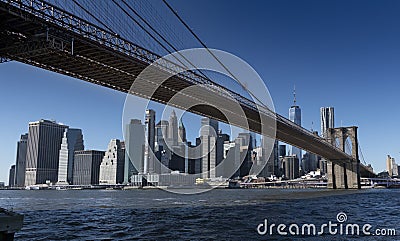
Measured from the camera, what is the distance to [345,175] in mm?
100000

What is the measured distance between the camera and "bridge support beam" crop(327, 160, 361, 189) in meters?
99.8

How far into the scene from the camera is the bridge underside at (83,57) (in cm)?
2314

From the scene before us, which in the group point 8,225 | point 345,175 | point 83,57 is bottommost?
point 8,225

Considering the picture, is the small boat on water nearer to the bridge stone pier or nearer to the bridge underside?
the bridge underside

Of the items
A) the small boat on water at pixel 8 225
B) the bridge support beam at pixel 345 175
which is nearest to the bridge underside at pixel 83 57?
the small boat on water at pixel 8 225

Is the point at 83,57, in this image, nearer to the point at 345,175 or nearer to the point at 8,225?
the point at 8,225

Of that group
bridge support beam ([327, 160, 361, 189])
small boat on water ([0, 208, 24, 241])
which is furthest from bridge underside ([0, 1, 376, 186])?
bridge support beam ([327, 160, 361, 189])

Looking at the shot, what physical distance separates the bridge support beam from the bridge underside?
58195mm

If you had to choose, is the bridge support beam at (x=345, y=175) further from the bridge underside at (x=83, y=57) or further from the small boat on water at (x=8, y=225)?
the small boat on water at (x=8, y=225)

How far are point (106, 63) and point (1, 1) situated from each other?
10700 mm

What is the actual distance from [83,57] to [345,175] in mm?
83958

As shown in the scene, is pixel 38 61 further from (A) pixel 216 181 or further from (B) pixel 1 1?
(A) pixel 216 181

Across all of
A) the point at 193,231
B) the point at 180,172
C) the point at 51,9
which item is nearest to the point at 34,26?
the point at 51,9

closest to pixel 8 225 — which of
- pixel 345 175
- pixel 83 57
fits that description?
pixel 83 57
